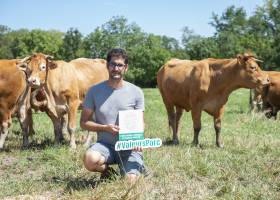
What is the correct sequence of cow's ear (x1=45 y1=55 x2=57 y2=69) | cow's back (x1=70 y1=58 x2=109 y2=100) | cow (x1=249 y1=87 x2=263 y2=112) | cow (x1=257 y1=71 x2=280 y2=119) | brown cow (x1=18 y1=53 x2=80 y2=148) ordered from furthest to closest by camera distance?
cow (x1=249 y1=87 x2=263 y2=112) → cow (x1=257 y1=71 x2=280 y2=119) → cow's back (x1=70 y1=58 x2=109 y2=100) → brown cow (x1=18 y1=53 x2=80 y2=148) → cow's ear (x1=45 y1=55 x2=57 y2=69)

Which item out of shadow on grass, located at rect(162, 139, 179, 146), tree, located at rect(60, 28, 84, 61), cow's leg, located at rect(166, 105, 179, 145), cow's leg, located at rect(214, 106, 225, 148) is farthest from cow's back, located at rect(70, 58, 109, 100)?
tree, located at rect(60, 28, 84, 61)

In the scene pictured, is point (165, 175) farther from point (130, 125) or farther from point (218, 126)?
point (218, 126)

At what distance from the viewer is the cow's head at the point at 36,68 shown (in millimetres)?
9078

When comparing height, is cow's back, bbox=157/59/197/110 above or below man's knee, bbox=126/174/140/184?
above

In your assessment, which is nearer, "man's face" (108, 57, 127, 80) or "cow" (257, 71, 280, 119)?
"man's face" (108, 57, 127, 80)

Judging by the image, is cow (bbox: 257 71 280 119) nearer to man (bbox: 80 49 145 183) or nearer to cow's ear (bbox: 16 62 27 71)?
cow's ear (bbox: 16 62 27 71)

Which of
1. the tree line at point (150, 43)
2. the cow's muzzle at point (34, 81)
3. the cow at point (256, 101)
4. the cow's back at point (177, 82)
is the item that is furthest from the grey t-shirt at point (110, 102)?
the tree line at point (150, 43)

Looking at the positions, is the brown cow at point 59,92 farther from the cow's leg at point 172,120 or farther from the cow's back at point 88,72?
the cow's leg at point 172,120

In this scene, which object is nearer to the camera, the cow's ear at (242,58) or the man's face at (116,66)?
the man's face at (116,66)

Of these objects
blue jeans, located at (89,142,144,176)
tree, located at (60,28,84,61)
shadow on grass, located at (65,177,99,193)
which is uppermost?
tree, located at (60,28,84,61)

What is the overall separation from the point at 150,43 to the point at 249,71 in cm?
7482

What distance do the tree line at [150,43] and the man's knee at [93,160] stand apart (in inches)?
2303

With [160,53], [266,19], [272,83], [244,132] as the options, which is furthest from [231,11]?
[244,132]

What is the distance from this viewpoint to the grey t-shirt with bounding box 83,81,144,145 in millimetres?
6180
